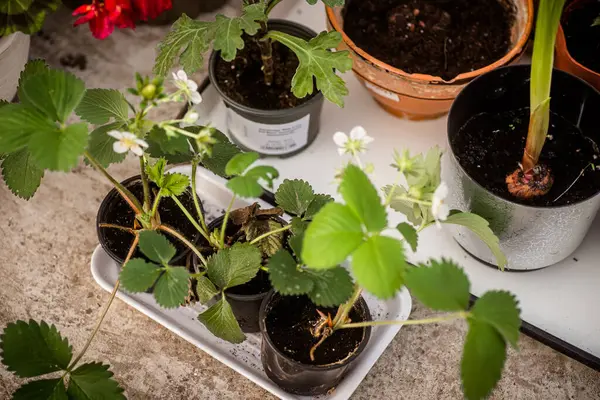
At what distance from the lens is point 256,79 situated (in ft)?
3.69

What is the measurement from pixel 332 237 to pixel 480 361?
18 cm

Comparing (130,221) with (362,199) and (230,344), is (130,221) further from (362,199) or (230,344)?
(362,199)

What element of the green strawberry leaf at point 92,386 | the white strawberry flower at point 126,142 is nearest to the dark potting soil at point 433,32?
the white strawberry flower at point 126,142

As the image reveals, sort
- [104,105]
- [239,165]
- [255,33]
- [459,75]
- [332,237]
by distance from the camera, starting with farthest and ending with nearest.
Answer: [459,75], [255,33], [104,105], [239,165], [332,237]

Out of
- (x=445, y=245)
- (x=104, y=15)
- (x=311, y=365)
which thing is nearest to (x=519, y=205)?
(x=445, y=245)

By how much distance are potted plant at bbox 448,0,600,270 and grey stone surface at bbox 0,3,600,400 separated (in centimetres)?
17

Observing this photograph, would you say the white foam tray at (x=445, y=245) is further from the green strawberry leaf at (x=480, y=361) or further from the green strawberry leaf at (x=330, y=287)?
the green strawberry leaf at (x=480, y=361)

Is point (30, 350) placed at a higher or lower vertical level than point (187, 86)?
lower

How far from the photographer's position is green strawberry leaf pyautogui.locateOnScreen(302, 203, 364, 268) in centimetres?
59

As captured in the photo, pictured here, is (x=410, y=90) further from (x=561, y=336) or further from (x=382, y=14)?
(x=561, y=336)

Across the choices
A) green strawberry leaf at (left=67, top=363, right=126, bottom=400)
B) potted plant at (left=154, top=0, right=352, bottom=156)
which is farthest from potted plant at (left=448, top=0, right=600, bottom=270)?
green strawberry leaf at (left=67, top=363, right=126, bottom=400)

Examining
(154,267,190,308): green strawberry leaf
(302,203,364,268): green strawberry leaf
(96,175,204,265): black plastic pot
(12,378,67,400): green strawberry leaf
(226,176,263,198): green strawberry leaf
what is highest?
(302,203,364,268): green strawberry leaf

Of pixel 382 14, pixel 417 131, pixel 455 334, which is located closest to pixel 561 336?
pixel 455 334

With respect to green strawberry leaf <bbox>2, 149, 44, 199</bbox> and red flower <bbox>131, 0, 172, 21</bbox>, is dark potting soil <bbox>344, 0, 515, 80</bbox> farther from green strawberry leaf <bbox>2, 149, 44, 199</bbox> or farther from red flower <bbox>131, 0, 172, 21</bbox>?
green strawberry leaf <bbox>2, 149, 44, 199</bbox>
